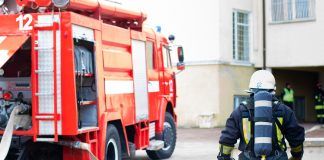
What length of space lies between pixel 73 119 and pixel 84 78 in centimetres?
99

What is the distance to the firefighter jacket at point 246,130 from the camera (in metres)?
5.32

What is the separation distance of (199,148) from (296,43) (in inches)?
354

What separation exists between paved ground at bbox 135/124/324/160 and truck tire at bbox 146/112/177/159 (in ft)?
0.89

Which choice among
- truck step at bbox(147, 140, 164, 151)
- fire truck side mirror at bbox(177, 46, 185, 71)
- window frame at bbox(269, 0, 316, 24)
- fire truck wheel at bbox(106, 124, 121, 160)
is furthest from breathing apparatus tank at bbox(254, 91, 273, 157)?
window frame at bbox(269, 0, 316, 24)

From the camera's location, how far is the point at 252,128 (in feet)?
17.4

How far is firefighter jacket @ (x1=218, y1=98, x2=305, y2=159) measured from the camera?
5.32 metres

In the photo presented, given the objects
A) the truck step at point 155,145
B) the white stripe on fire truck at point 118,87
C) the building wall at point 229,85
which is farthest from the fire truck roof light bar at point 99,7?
the building wall at point 229,85

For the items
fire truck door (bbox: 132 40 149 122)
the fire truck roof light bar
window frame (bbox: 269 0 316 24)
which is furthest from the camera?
window frame (bbox: 269 0 316 24)

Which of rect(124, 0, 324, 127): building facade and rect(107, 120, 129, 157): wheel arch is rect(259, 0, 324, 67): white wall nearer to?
rect(124, 0, 324, 127): building facade

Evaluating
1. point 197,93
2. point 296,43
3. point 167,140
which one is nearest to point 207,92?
point 197,93

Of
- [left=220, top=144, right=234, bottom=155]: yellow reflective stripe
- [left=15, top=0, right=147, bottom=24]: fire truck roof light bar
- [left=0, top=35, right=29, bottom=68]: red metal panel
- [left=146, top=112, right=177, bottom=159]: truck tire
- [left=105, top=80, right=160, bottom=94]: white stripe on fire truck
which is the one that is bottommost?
[left=146, top=112, right=177, bottom=159]: truck tire

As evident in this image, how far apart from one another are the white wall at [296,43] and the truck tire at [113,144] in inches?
557

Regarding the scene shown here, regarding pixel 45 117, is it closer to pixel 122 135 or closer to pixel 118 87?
pixel 118 87

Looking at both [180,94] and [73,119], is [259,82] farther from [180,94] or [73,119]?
[180,94]
